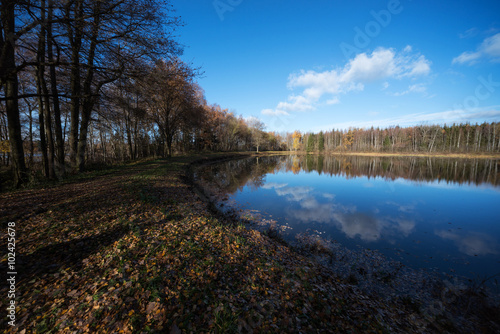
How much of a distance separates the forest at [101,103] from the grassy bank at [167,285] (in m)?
4.77

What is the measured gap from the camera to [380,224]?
9.42 m

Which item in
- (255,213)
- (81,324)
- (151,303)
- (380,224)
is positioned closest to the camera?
(81,324)

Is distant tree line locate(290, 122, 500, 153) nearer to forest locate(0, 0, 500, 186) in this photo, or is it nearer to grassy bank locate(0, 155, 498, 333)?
forest locate(0, 0, 500, 186)

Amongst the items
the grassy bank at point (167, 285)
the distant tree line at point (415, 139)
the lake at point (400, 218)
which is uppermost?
the distant tree line at point (415, 139)

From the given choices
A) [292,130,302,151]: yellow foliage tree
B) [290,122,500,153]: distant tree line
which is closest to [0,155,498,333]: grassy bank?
[290,122,500,153]: distant tree line

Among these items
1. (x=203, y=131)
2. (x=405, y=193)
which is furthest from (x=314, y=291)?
(x=203, y=131)

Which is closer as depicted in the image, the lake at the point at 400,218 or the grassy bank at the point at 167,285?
the grassy bank at the point at 167,285

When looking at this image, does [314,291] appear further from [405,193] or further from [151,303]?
[405,193]

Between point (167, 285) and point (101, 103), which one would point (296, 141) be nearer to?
point (101, 103)

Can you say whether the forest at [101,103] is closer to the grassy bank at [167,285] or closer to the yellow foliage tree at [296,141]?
the grassy bank at [167,285]

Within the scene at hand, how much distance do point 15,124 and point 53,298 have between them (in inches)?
399

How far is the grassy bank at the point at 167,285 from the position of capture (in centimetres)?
311

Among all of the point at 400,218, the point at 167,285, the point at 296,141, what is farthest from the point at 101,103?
the point at 296,141

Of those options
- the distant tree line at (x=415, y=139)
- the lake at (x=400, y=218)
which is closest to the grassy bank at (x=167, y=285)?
the lake at (x=400, y=218)
